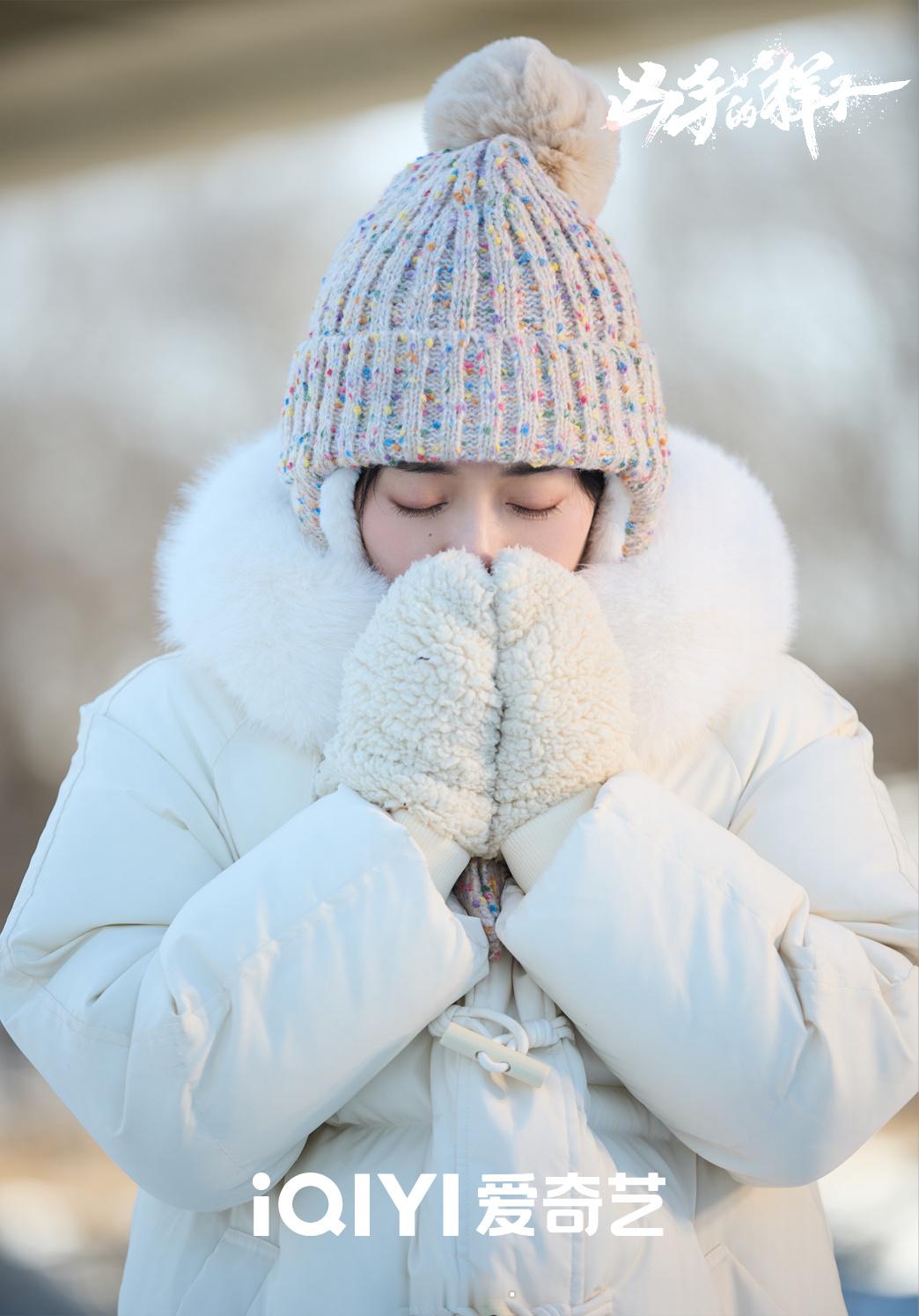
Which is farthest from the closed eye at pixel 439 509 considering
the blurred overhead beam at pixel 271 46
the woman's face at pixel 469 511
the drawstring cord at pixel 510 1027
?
the blurred overhead beam at pixel 271 46

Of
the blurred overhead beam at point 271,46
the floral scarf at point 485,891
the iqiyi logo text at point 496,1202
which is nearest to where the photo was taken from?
the iqiyi logo text at point 496,1202

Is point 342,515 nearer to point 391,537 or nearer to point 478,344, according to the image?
point 391,537

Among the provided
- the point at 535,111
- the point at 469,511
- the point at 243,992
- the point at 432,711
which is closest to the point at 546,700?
the point at 432,711

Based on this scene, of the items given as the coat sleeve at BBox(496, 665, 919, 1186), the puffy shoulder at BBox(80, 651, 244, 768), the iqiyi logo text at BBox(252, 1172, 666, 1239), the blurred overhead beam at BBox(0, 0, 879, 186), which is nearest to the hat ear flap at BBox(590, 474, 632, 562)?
the coat sleeve at BBox(496, 665, 919, 1186)

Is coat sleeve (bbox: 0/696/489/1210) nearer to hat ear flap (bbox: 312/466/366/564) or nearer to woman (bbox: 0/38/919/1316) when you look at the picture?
woman (bbox: 0/38/919/1316)

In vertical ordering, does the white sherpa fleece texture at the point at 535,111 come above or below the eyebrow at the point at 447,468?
above

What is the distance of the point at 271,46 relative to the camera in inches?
64.9

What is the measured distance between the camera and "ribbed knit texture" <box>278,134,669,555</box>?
3.06 feet

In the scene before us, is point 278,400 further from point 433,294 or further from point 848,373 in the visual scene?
point 433,294

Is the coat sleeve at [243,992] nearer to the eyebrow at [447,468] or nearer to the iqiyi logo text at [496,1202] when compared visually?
the iqiyi logo text at [496,1202]

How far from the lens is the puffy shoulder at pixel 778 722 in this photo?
0.97 meters

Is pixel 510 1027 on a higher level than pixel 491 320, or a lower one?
lower

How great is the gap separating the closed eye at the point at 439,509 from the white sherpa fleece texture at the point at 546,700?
0.27 ft

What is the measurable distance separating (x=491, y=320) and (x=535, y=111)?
24 centimetres
